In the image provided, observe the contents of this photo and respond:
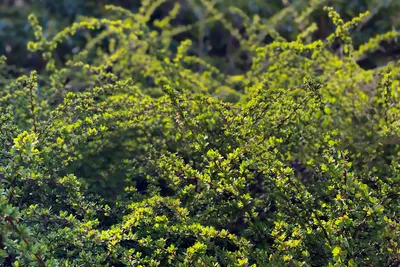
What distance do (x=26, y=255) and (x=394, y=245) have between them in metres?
0.97

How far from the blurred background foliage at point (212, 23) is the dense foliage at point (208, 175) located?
906 millimetres

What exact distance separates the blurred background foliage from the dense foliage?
2.97 feet

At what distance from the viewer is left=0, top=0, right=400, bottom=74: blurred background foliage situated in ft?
9.89

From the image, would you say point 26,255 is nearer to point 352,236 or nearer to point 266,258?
point 266,258

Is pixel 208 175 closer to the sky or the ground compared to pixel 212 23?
closer to the ground

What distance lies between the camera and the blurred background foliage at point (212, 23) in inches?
119

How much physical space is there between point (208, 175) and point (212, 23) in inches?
76.2

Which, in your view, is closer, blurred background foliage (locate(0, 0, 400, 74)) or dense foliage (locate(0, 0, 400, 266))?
dense foliage (locate(0, 0, 400, 266))

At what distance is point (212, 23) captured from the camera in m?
3.24

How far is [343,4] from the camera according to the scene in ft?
10.3

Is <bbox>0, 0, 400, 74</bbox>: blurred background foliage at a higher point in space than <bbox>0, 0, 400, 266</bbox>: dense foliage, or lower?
higher

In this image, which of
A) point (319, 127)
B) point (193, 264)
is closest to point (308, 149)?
point (319, 127)

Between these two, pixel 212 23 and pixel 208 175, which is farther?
pixel 212 23

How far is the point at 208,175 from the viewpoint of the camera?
4.90 ft
